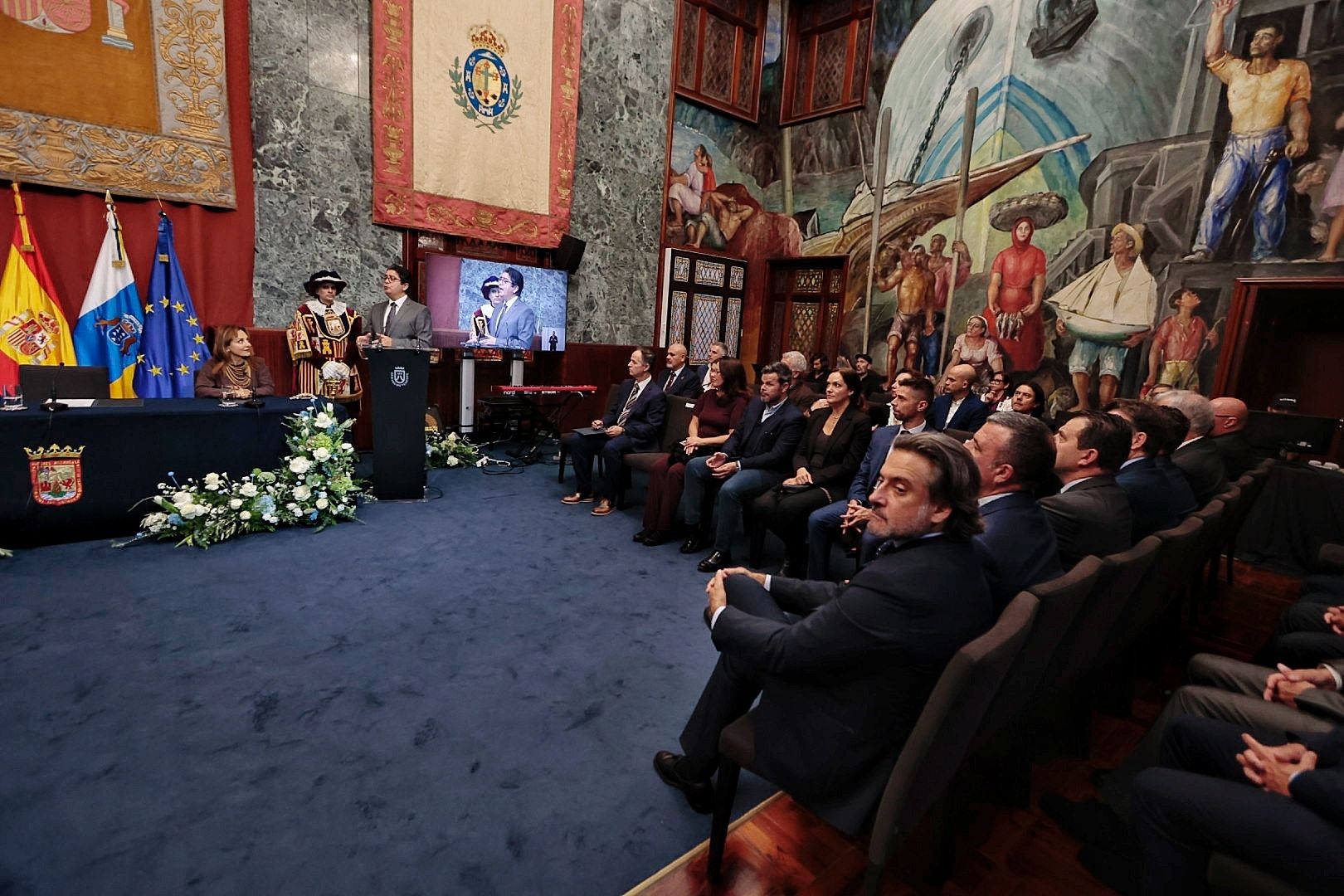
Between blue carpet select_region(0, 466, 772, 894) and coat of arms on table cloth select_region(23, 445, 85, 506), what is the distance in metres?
0.30

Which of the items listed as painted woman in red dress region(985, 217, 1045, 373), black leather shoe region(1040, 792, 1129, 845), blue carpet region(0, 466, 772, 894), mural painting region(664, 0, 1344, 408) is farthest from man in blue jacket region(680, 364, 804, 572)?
mural painting region(664, 0, 1344, 408)

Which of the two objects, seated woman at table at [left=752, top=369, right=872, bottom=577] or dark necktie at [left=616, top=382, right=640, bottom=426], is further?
dark necktie at [left=616, top=382, right=640, bottom=426]

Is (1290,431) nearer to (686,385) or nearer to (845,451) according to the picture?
(845,451)

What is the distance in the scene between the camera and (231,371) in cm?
470

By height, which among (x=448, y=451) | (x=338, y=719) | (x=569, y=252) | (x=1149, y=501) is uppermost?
(x=569, y=252)

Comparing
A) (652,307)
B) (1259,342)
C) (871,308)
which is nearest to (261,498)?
(652,307)

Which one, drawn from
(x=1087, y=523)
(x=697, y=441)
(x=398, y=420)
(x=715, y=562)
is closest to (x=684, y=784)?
(x=1087, y=523)

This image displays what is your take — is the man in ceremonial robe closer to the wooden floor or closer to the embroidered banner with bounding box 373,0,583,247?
the embroidered banner with bounding box 373,0,583,247

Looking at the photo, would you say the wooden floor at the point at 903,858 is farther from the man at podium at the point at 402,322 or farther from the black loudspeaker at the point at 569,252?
the black loudspeaker at the point at 569,252

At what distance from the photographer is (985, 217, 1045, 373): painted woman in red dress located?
24.2 ft

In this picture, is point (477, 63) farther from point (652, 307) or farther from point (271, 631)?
point (271, 631)

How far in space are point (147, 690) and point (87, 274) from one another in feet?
15.0

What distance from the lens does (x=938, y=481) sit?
142 cm

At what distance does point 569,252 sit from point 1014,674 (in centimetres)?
699
